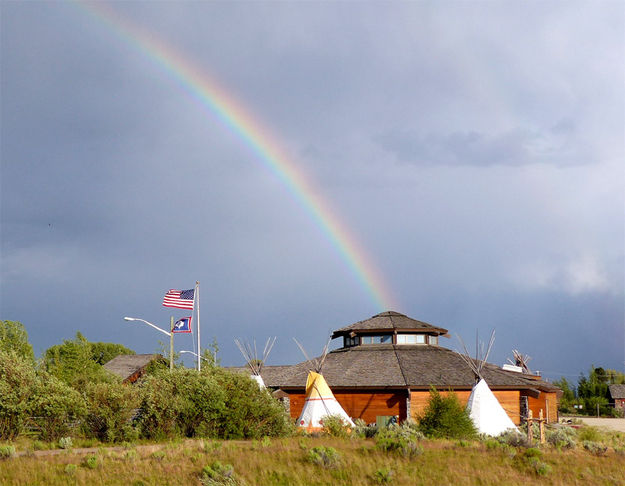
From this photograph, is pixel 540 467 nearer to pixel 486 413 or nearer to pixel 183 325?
pixel 486 413

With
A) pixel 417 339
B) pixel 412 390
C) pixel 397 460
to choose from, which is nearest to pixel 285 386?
pixel 412 390

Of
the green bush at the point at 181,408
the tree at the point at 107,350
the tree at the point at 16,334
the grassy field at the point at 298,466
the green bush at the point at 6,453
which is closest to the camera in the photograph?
the grassy field at the point at 298,466

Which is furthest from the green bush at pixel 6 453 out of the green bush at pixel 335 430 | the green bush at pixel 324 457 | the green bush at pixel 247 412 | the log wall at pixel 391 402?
the log wall at pixel 391 402

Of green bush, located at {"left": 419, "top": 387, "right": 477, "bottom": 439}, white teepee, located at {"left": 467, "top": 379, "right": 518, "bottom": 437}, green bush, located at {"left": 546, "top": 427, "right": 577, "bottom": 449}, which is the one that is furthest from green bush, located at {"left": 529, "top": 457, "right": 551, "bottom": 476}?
white teepee, located at {"left": 467, "top": 379, "right": 518, "bottom": 437}

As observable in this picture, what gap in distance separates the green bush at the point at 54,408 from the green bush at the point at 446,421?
15.1m

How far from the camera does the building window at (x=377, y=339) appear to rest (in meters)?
53.5

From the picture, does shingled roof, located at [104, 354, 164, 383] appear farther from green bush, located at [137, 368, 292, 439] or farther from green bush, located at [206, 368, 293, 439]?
green bush, located at [137, 368, 292, 439]

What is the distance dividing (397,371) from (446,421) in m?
15.6

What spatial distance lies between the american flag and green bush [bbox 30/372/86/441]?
536 inches

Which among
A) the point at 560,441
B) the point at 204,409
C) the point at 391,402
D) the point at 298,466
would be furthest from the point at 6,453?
the point at 391,402

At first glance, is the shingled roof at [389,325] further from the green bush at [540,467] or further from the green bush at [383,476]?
the green bush at [383,476]

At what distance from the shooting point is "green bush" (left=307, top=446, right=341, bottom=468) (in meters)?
20.6

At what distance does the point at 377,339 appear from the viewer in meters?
53.8

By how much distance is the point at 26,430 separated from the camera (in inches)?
1045
